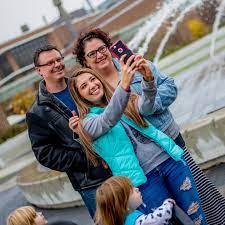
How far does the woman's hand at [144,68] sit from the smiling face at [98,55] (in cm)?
45

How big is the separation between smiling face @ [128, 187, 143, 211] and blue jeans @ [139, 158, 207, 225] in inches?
7.5

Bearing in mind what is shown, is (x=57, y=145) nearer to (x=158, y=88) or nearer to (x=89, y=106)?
(x=89, y=106)

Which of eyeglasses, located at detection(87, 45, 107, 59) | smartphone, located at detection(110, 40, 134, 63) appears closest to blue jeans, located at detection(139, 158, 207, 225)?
smartphone, located at detection(110, 40, 134, 63)

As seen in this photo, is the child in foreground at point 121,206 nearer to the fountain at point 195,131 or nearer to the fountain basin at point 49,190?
the fountain at point 195,131

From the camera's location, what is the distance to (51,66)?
10.6ft

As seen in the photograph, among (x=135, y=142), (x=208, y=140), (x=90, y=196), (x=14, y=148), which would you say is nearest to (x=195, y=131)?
(x=208, y=140)

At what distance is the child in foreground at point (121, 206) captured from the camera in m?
2.54

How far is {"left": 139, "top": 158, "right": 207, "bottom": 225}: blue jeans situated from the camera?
282 centimetres

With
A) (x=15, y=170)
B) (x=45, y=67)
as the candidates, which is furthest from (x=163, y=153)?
(x=15, y=170)

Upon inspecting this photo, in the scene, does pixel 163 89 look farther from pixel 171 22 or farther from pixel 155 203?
pixel 171 22

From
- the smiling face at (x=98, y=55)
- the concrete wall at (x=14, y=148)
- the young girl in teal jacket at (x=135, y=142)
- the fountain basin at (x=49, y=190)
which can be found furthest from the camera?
the concrete wall at (x=14, y=148)

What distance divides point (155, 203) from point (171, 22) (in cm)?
1960

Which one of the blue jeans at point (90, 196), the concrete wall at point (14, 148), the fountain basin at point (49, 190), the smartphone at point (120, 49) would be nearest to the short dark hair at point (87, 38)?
the smartphone at point (120, 49)

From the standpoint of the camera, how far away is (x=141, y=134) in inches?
111
